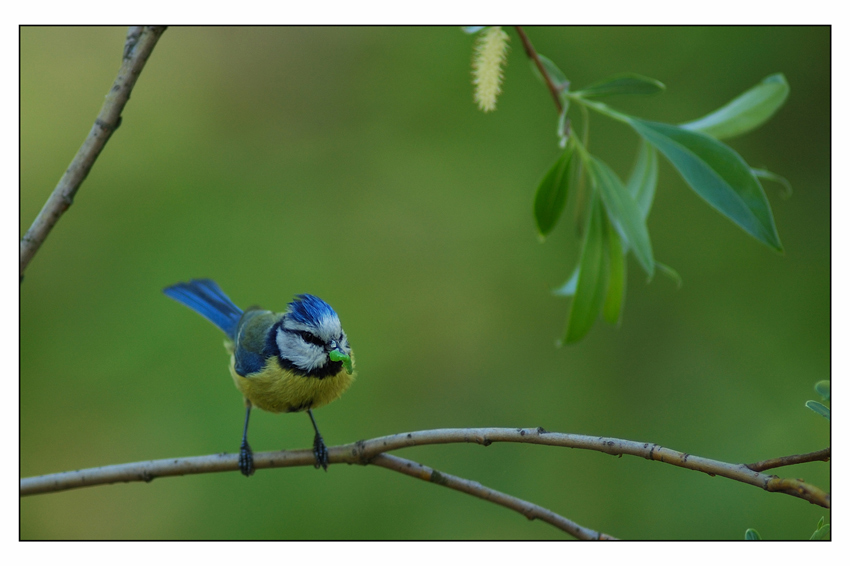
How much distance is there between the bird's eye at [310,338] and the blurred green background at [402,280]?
0.97m

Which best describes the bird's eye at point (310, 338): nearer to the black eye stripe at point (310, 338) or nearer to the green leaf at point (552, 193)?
the black eye stripe at point (310, 338)

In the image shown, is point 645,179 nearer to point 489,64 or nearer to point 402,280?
point 489,64

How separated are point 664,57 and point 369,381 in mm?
1750

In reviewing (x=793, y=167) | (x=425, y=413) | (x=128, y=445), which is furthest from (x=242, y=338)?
(x=793, y=167)

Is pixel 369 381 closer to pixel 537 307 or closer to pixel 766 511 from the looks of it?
pixel 537 307

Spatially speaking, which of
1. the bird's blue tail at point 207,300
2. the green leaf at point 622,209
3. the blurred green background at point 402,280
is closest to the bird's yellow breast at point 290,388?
the bird's blue tail at point 207,300

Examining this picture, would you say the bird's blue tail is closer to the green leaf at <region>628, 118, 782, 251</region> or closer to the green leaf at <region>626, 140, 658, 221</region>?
the green leaf at <region>626, 140, 658, 221</region>

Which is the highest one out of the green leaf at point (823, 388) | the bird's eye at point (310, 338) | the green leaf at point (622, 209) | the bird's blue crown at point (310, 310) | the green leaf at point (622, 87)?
the green leaf at point (622, 87)

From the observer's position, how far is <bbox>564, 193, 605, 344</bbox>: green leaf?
150 centimetres

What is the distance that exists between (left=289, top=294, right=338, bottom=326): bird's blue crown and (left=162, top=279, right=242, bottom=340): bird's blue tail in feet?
2.01

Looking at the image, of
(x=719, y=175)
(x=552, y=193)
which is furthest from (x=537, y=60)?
(x=719, y=175)

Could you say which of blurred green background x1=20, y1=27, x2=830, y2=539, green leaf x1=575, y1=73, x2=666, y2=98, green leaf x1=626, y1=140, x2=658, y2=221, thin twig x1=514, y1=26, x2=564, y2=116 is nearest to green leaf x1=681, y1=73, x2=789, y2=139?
green leaf x1=626, y1=140, x2=658, y2=221

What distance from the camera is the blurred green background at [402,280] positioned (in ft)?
7.99

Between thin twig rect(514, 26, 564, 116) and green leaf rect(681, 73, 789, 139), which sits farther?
green leaf rect(681, 73, 789, 139)
